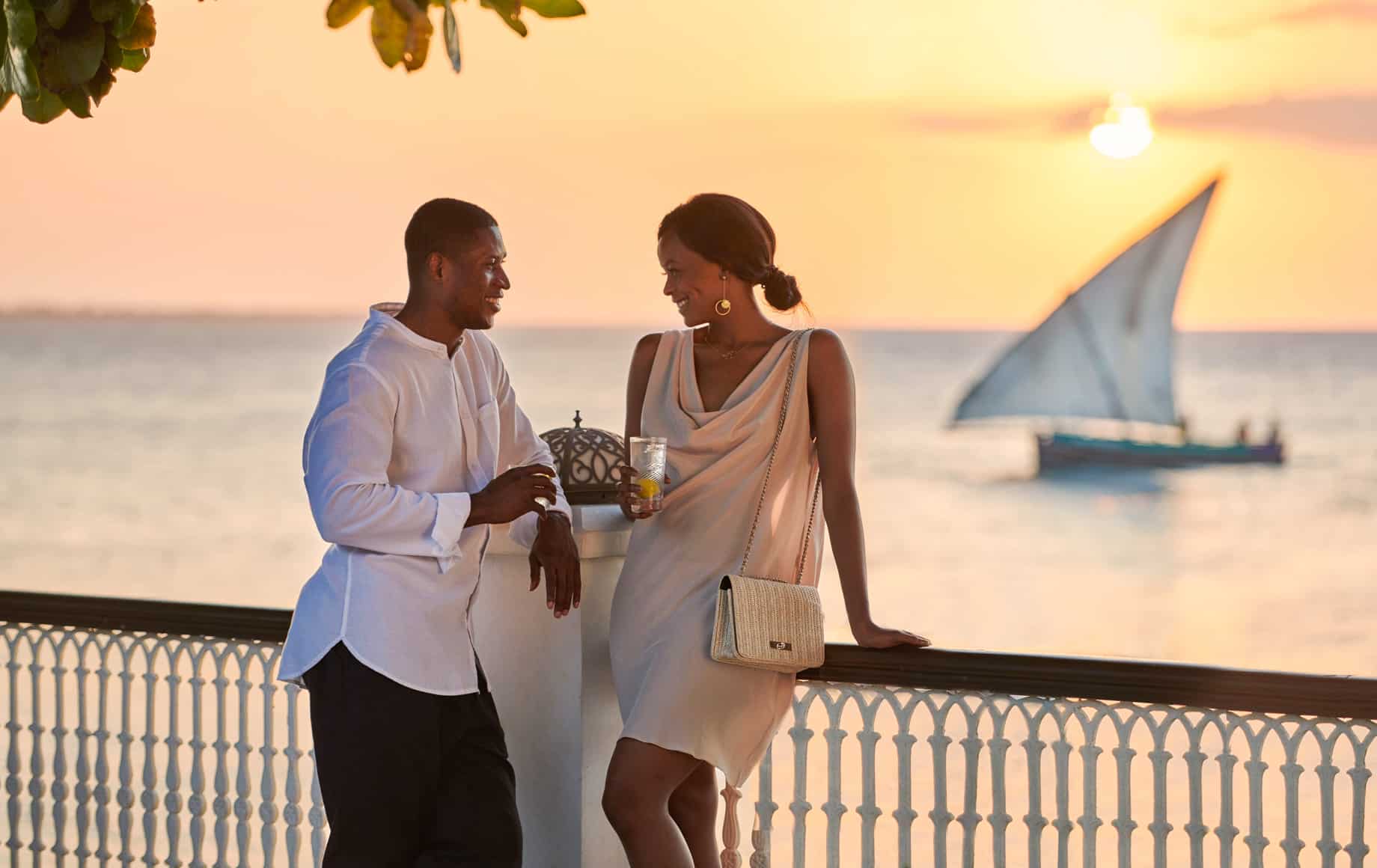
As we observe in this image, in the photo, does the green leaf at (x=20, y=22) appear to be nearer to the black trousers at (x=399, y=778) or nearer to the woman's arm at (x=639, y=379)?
the black trousers at (x=399, y=778)

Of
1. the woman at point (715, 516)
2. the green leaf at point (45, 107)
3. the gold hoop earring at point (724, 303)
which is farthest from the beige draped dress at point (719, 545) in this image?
the green leaf at point (45, 107)

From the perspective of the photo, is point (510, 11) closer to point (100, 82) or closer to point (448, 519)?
point (100, 82)

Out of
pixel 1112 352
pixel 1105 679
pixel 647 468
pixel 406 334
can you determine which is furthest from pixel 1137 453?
pixel 406 334

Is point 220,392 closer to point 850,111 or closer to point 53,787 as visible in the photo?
point 850,111

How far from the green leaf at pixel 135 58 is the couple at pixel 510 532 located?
1.16 m

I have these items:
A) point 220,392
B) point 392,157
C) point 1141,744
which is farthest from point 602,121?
point 1141,744

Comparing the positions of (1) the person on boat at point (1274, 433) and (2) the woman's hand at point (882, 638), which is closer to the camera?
(2) the woman's hand at point (882, 638)

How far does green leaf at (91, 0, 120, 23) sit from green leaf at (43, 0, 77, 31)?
0.02m

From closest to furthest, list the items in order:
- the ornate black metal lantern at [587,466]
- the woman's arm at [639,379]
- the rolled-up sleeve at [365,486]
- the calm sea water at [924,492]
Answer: the rolled-up sleeve at [365,486] < the woman's arm at [639,379] < the ornate black metal lantern at [587,466] < the calm sea water at [924,492]

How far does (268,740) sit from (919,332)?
3114 centimetres

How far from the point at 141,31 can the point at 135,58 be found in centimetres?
7

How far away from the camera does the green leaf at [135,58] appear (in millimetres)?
1431

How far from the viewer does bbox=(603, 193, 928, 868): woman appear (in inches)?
115

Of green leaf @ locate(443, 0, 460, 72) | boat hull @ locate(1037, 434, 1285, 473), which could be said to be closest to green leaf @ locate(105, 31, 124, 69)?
green leaf @ locate(443, 0, 460, 72)
